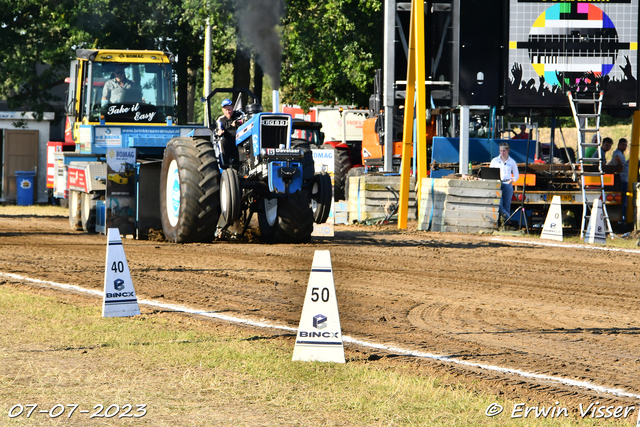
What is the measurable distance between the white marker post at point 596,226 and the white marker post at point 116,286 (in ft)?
34.2

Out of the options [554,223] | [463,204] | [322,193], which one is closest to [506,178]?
[463,204]

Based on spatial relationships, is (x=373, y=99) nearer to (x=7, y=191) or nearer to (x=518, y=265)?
(x=518, y=265)

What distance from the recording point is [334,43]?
2816cm

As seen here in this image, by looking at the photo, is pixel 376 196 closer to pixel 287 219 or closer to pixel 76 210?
pixel 287 219

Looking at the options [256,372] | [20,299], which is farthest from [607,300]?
[20,299]

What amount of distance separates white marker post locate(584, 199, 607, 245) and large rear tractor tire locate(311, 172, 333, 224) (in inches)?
221

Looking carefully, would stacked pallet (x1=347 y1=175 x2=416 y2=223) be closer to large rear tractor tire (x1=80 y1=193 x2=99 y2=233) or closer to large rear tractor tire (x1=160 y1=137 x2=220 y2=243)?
large rear tractor tire (x1=80 y1=193 x2=99 y2=233)

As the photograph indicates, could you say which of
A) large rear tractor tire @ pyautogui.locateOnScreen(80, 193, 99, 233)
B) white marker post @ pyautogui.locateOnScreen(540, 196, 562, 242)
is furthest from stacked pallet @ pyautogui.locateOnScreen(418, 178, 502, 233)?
large rear tractor tire @ pyautogui.locateOnScreen(80, 193, 99, 233)

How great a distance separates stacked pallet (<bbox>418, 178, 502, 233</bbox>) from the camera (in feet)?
54.9

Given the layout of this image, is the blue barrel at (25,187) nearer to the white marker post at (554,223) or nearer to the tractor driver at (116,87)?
the tractor driver at (116,87)

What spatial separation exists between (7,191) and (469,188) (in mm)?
19087

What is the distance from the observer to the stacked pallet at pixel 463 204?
1672cm

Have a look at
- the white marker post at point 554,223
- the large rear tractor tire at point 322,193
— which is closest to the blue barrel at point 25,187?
the large rear tractor tire at point 322,193

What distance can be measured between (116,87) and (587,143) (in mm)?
9635
